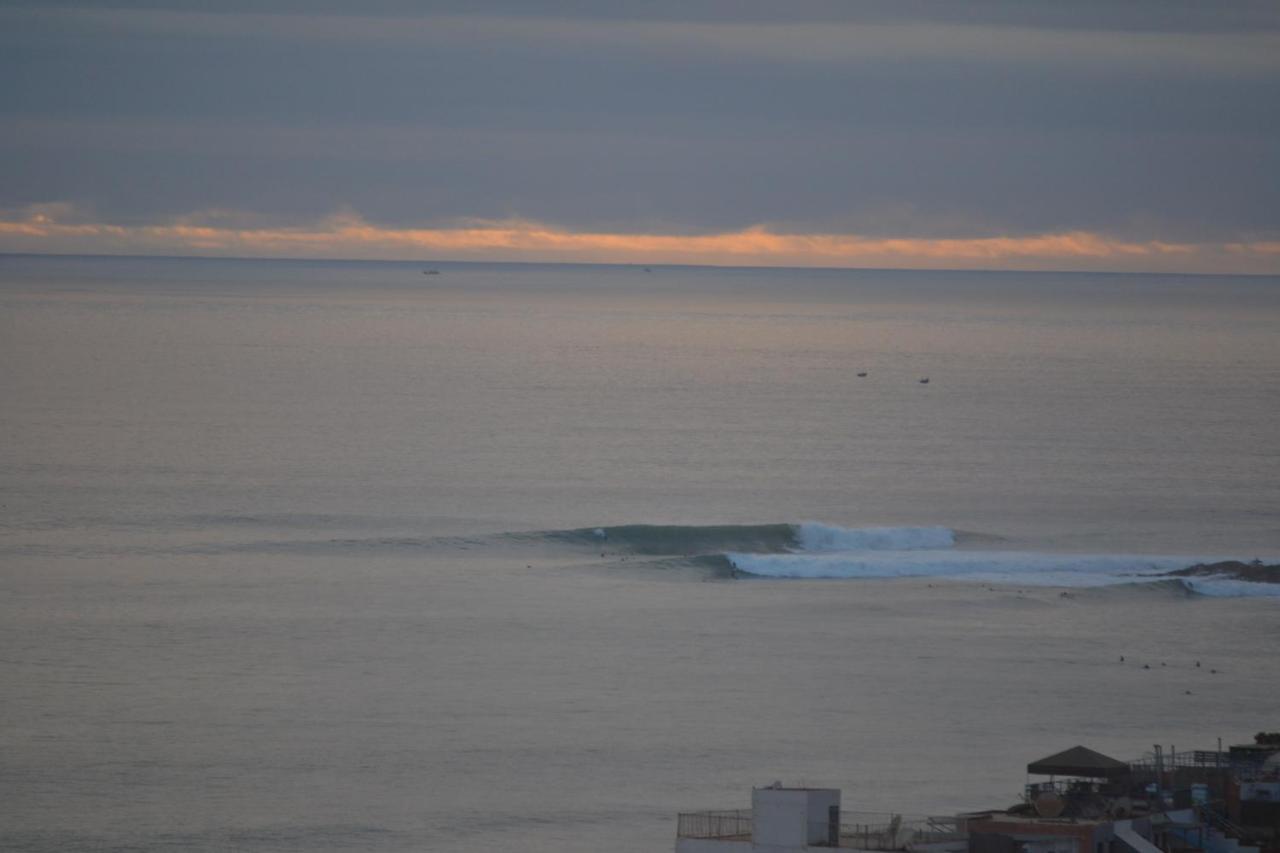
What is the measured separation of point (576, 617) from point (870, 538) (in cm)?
2397

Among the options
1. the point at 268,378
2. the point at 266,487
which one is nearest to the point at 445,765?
the point at 266,487

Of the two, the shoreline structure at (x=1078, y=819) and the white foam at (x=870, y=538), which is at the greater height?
the white foam at (x=870, y=538)

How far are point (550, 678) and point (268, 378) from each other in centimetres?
12006

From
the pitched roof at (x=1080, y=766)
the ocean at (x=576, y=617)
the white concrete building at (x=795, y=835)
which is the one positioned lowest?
the white concrete building at (x=795, y=835)

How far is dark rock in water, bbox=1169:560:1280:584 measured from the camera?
82125 millimetres

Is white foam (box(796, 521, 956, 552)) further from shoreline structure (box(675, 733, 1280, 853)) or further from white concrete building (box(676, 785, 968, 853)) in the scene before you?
white concrete building (box(676, 785, 968, 853))

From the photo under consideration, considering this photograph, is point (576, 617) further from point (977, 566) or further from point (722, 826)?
point (722, 826)

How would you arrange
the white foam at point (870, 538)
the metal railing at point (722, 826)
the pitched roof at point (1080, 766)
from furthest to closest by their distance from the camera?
the white foam at point (870, 538)
the pitched roof at point (1080, 766)
the metal railing at point (722, 826)

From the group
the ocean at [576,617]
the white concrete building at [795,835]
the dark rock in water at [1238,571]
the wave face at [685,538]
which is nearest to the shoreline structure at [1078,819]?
the white concrete building at [795,835]

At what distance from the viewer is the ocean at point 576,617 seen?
48.8 m

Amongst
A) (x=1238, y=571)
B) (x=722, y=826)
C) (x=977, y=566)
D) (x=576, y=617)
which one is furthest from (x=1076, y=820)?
(x=977, y=566)

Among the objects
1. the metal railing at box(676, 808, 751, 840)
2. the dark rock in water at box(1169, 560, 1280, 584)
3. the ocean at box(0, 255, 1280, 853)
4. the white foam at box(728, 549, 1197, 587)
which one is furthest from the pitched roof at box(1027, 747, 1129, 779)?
the dark rock in water at box(1169, 560, 1280, 584)

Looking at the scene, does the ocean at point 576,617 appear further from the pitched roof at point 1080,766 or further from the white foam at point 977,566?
the pitched roof at point 1080,766

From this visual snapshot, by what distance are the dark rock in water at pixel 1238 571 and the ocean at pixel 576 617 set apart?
2.88 feet
